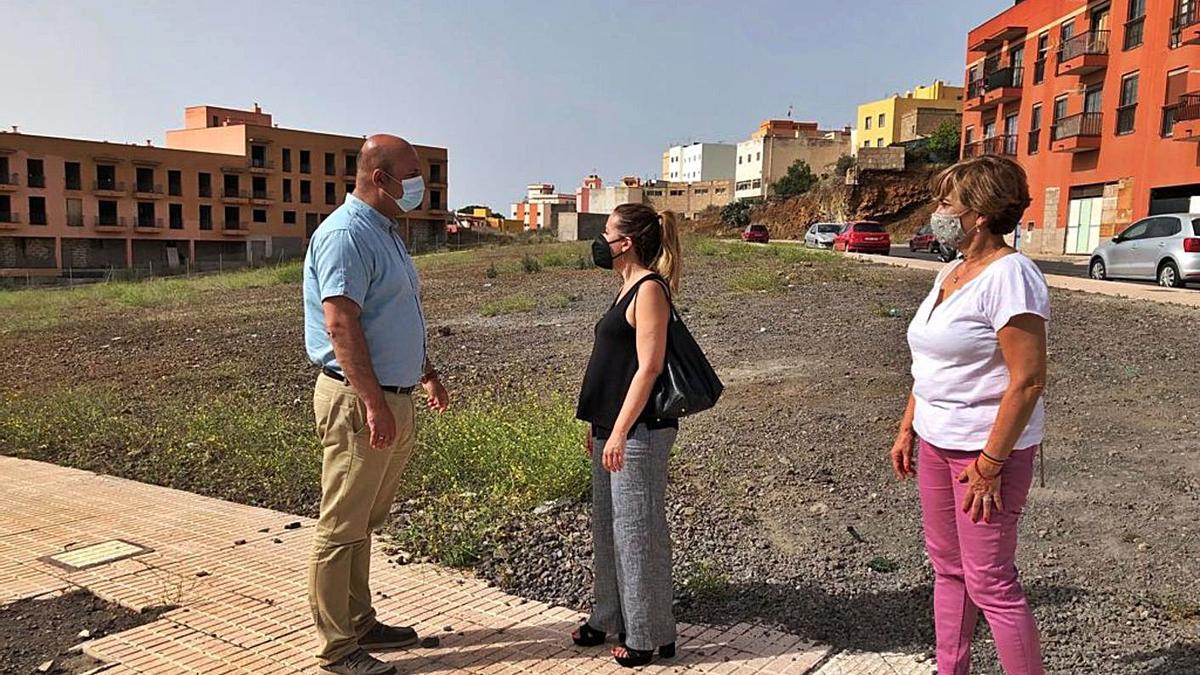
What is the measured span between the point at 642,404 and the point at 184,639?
202 cm

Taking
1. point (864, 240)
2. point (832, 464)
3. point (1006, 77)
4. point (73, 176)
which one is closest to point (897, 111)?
point (1006, 77)

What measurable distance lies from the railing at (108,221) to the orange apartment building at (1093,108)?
173ft

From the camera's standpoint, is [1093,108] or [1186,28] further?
[1093,108]

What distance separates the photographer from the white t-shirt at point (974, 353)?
8.73ft

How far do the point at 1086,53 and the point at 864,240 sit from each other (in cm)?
1048

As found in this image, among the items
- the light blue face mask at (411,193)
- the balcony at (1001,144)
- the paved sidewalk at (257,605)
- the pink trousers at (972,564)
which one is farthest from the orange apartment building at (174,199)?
the pink trousers at (972,564)

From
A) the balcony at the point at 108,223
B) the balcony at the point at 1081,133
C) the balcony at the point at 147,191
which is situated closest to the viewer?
the balcony at the point at 1081,133

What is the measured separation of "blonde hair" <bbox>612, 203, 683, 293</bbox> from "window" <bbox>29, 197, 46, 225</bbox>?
6477 cm

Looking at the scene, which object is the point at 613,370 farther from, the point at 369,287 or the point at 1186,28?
the point at 1186,28

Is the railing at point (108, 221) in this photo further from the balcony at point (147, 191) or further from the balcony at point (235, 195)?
the balcony at point (235, 195)

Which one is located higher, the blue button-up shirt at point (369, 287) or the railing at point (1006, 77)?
the railing at point (1006, 77)

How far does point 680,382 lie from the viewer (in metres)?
3.27

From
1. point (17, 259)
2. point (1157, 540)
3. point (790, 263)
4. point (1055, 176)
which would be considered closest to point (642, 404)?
point (1157, 540)

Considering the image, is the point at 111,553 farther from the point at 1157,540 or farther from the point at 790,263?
the point at 790,263
